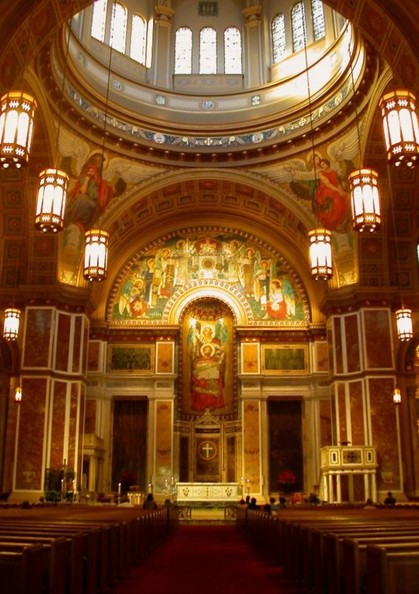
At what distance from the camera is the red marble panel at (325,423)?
26.9 m

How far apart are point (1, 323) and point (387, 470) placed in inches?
606

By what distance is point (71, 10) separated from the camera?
15.9 meters

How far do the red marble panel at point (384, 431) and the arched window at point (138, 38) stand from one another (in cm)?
1695

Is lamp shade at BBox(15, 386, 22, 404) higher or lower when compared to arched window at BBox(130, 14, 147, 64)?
lower

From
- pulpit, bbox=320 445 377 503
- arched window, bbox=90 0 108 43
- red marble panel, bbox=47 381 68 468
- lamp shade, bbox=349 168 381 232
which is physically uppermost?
arched window, bbox=90 0 108 43

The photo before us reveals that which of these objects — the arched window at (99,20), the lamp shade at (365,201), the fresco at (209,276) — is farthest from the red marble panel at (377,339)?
the arched window at (99,20)

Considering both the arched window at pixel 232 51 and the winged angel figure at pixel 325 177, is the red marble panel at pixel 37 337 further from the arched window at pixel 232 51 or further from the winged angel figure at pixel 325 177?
the arched window at pixel 232 51

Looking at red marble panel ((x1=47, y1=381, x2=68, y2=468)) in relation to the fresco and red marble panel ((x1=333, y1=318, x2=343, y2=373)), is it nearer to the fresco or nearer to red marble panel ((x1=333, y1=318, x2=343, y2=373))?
the fresco

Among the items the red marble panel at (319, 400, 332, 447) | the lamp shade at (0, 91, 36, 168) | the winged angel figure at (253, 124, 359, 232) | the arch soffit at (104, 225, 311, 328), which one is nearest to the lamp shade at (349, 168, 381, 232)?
the lamp shade at (0, 91, 36, 168)

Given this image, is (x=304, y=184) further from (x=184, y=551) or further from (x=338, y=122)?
(x=184, y=551)

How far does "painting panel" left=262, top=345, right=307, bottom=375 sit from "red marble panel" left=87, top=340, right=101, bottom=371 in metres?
7.34

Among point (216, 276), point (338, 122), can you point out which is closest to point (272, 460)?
point (216, 276)

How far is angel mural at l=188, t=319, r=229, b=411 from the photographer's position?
2912 cm

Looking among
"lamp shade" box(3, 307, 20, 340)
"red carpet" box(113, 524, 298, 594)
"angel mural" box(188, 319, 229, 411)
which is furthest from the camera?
"angel mural" box(188, 319, 229, 411)
